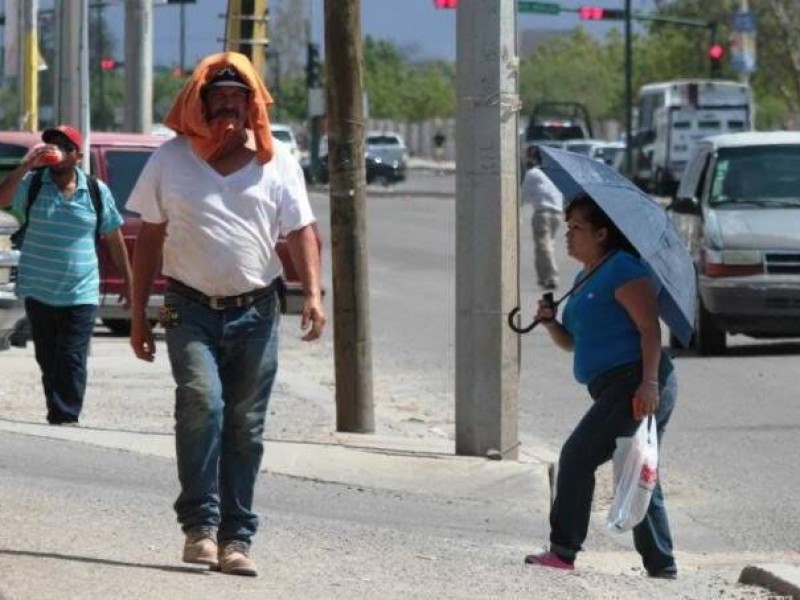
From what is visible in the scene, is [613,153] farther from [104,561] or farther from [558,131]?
[104,561]

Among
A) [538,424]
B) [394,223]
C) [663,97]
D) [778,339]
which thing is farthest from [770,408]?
[663,97]

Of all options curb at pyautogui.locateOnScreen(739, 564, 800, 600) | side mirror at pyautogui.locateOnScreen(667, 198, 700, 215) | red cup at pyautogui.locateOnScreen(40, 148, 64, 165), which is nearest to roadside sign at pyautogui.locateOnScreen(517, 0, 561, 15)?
side mirror at pyautogui.locateOnScreen(667, 198, 700, 215)

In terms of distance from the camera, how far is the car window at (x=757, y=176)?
61.3 feet

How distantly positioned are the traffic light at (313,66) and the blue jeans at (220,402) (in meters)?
52.4

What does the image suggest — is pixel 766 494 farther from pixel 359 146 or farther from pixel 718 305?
pixel 718 305

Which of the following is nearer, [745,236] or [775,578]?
[775,578]

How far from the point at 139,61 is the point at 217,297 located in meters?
16.7

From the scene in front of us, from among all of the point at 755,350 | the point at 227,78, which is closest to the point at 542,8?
the point at 755,350

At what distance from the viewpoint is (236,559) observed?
25.7 ft

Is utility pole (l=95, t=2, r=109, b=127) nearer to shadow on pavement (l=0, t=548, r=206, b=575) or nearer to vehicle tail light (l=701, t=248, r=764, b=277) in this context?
vehicle tail light (l=701, t=248, r=764, b=277)

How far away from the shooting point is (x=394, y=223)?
43188 mm

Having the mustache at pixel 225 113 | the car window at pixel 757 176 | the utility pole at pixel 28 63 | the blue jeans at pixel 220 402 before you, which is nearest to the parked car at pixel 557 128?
the utility pole at pixel 28 63

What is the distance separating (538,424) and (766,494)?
3.13m

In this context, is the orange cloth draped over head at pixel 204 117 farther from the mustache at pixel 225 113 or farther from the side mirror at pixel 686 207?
the side mirror at pixel 686 207
